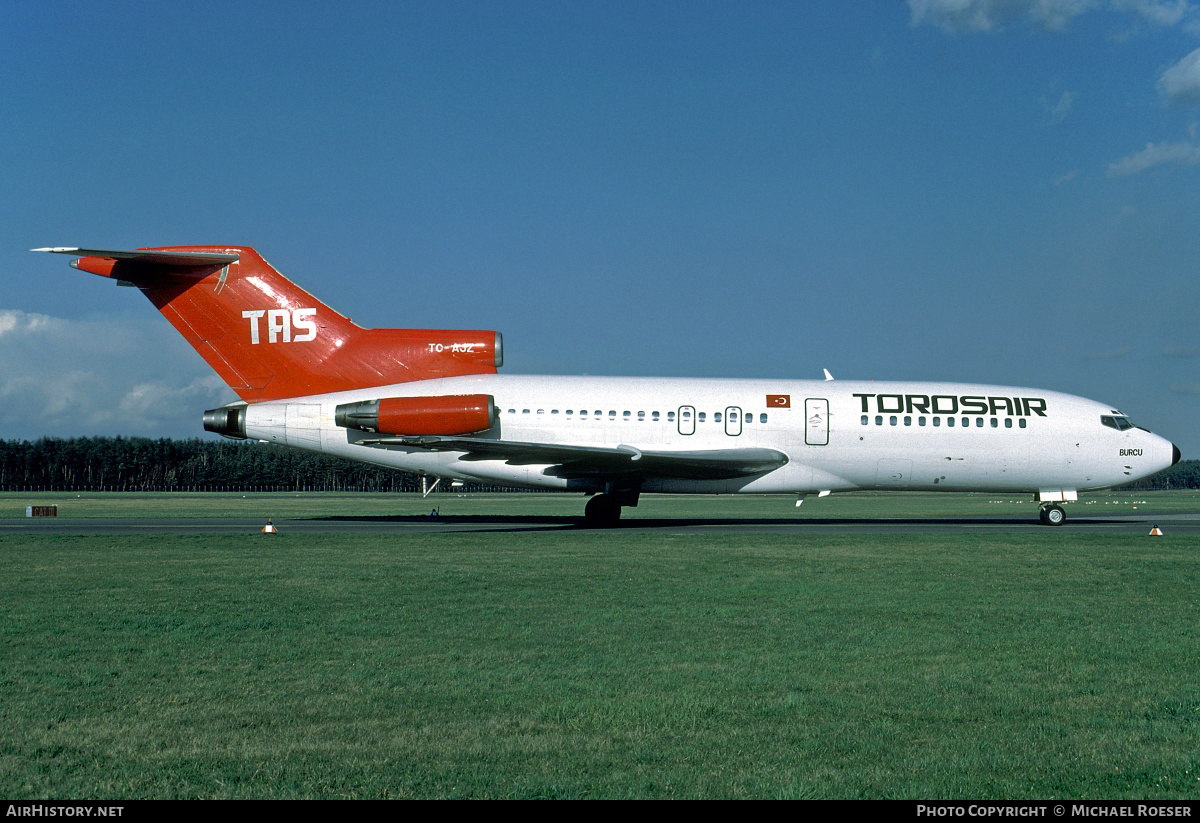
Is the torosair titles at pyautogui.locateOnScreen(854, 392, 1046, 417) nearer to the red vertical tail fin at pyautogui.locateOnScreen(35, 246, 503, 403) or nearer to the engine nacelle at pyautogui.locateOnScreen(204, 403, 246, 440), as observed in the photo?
the red vertical tail fin at pyautogui.locateOnScreen(35, 246, 503, 403)

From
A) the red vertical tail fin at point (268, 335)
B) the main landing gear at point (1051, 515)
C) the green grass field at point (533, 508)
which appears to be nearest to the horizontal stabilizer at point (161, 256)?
the red vertical tail fin at point (268, 335)

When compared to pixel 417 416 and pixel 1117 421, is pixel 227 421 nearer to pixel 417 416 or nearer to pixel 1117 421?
pixel 417 416

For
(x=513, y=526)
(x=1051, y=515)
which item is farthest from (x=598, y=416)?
(x=1051, y=515)

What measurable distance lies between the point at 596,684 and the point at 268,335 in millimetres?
20734

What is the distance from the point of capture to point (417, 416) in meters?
23.6

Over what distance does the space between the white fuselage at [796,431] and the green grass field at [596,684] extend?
36.6ft

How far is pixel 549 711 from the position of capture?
6.25 metres

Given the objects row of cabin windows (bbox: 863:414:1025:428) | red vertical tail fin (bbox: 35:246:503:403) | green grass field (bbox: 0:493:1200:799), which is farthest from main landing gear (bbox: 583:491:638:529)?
green grass field (bbox: 0:493:1200:799)

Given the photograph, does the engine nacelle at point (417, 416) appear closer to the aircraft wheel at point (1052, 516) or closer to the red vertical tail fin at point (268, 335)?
the red vertical tail fin at point (268, 335)

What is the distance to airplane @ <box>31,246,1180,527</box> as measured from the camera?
24.9 m

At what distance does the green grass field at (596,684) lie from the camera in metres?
5.04

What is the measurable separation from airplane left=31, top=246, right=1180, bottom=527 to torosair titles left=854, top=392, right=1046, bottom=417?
42 millimetres

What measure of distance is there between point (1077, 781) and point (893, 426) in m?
21.6
